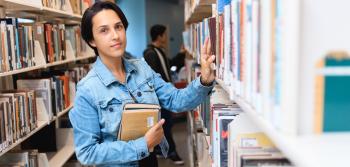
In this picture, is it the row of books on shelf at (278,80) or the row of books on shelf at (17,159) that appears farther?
the row of books on shelf at (17,159)

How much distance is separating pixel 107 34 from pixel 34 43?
1.20m

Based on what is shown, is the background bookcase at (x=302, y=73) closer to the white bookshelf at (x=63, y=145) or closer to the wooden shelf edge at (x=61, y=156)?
the wooden shelf edge at (x=61, y=156)

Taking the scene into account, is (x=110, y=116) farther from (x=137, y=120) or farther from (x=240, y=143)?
(x=240, y=143)

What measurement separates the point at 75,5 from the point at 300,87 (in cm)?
329

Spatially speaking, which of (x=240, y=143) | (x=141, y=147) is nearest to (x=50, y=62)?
(x=141, y=147)

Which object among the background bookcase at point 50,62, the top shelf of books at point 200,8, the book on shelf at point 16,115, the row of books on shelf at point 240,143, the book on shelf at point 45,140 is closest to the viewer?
the row of books on shelf at point 240,143

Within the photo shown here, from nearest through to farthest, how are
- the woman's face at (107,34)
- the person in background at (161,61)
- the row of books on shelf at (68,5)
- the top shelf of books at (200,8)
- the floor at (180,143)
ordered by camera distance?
the woman's face at (107,34) < the top shelf of books at (200,8) < the row of books on shelf at (68,5) < the person in background at (161,61) < the floor at (180,143)

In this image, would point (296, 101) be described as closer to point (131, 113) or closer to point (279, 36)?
point (279, 36)

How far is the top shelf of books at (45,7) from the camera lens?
2.22 metres

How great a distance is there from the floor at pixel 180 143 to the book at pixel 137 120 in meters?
2.60

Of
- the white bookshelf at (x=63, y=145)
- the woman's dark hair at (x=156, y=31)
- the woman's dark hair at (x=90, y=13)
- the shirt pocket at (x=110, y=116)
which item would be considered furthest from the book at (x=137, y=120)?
the woman's dark hair at (x=156, y=31)

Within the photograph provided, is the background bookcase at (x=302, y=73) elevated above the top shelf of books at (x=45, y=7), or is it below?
below

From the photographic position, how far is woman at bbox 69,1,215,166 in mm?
1445

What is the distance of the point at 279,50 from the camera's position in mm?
600
